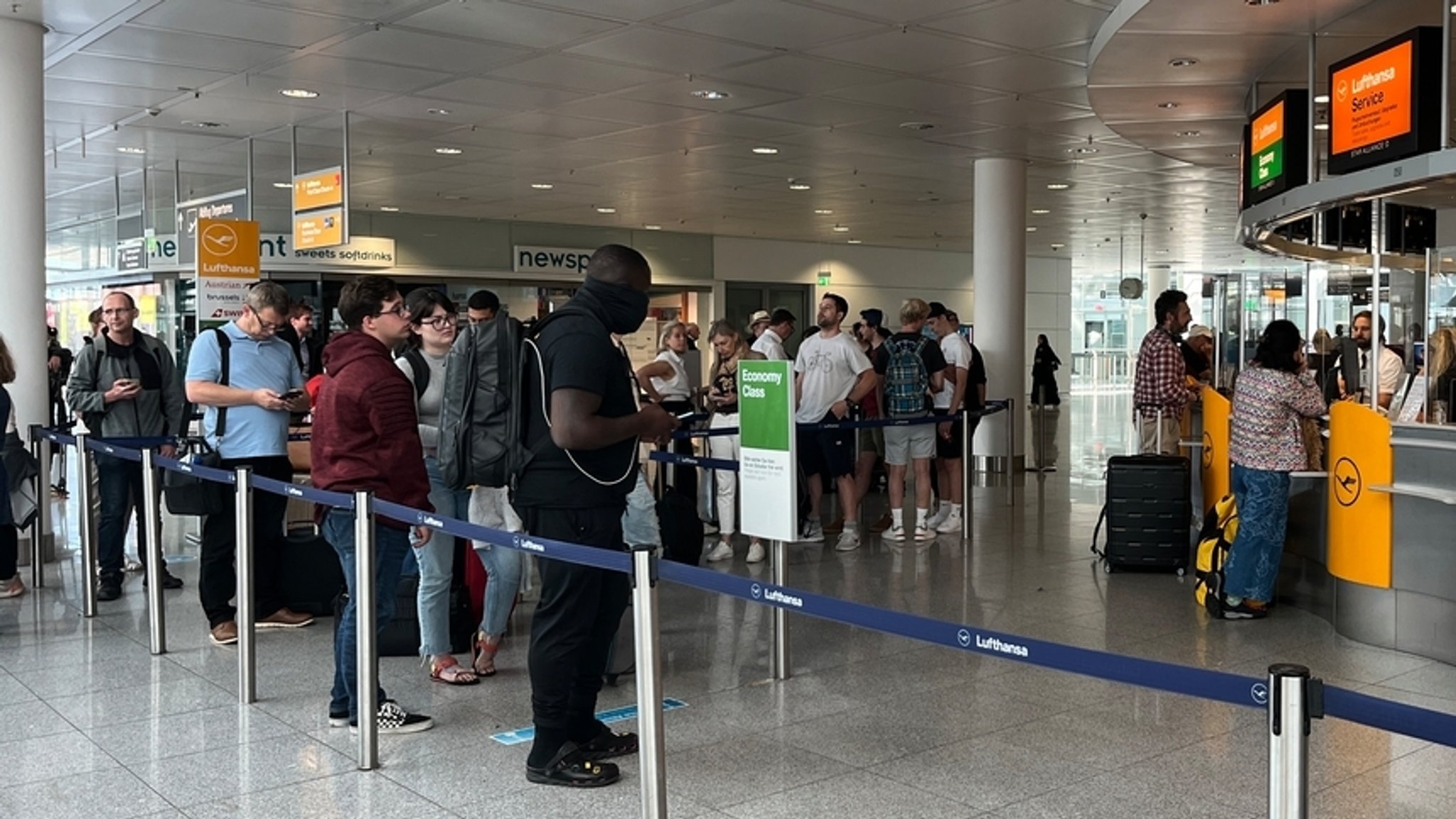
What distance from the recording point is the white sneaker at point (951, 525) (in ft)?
33.8

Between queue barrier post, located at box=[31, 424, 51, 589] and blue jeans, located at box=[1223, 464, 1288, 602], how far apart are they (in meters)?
6.83

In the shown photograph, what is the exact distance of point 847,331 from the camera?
1039 cm

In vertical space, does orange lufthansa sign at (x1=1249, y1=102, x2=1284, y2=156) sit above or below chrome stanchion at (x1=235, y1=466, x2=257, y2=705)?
above

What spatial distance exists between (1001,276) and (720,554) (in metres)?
6.77

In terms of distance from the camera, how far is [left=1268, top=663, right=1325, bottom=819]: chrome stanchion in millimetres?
2291

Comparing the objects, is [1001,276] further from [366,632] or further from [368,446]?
[366,632]

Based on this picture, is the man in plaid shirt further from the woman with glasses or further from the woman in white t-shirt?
the woman with glasses

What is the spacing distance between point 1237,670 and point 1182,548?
2589mm

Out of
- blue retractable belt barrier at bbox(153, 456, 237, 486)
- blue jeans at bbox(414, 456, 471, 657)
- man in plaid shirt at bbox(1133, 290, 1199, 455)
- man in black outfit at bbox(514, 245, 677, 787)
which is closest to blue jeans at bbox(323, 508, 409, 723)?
blue jeans at bbox(414, 456, 471, 657)

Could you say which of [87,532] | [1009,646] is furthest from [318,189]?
[1009,646]

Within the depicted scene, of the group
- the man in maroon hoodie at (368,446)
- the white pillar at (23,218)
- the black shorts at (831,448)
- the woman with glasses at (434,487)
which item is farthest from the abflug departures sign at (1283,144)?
the white pillar at (23,218)

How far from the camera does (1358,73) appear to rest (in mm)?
6879

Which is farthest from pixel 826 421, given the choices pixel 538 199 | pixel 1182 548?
pixel 538 199

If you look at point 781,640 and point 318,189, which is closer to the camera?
point 781,640
